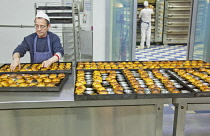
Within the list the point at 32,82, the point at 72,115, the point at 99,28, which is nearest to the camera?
the point at 72,115

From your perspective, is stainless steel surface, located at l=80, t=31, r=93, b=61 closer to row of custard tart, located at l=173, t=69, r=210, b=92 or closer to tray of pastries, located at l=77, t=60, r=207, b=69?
tray of pastries, located at l=77, t=60, r=207, b=69

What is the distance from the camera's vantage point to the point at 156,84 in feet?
5.91

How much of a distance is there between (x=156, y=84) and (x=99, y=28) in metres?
3.46

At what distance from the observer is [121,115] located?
165 centimetres

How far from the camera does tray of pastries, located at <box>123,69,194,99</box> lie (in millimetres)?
1563

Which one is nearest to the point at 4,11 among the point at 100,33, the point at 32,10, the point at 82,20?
the point at 32,10

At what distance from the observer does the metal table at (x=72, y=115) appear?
1.52 meters

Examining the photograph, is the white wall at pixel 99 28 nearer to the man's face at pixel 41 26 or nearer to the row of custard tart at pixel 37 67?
the man's face at pixel 41 26

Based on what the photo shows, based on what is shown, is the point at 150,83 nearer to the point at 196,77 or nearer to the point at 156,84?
the point at 156,84

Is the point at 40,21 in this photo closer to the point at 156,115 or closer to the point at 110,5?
the point at 156,115

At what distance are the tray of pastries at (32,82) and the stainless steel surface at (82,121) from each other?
16cm

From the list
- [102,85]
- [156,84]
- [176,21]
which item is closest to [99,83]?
[102,85]

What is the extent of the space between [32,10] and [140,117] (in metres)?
4.47

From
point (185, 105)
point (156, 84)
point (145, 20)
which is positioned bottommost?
point (185, 105)
